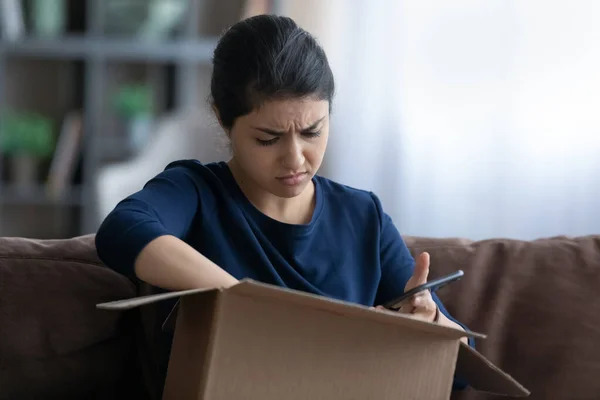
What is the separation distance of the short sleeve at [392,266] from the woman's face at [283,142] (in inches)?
8.0

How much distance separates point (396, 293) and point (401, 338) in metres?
0.40

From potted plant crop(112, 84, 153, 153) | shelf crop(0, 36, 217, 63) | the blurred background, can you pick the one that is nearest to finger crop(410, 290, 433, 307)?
the blurred background

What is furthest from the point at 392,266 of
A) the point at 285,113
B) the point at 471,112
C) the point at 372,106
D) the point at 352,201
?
the point at 372,106

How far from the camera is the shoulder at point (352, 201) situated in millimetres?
1511

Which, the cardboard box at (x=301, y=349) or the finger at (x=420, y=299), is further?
the finger at (x=420, y=299)

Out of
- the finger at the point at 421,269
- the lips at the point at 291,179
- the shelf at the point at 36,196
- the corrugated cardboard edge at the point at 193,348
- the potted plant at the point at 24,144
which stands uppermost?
the lips at the point at 291,179

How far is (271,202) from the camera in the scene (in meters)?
1.45

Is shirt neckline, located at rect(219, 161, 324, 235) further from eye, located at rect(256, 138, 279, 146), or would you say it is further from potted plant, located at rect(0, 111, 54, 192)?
potted plant, located at rect(0, 111, 54, 192)

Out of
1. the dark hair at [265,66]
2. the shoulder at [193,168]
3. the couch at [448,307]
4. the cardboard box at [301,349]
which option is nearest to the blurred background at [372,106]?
the shoulder at [193,168]

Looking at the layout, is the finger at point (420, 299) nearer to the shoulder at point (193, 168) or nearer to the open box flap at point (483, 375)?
the open box flap at point (483, 375)

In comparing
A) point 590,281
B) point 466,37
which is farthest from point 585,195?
point 590,281

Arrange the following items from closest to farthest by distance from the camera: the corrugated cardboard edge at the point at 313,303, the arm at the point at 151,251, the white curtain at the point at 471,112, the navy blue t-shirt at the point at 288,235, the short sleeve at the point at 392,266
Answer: the corrugated cardboard edge at the point at 313,303
the arm at the point at 151,251
the navy blue t-shirt at the point at 288,235
the short sleeve at the point at 392,266
the white curtain at the point at 471,112

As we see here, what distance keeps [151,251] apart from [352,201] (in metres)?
0.46

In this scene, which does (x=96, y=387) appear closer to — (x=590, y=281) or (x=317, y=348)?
(x=317, y=348)
